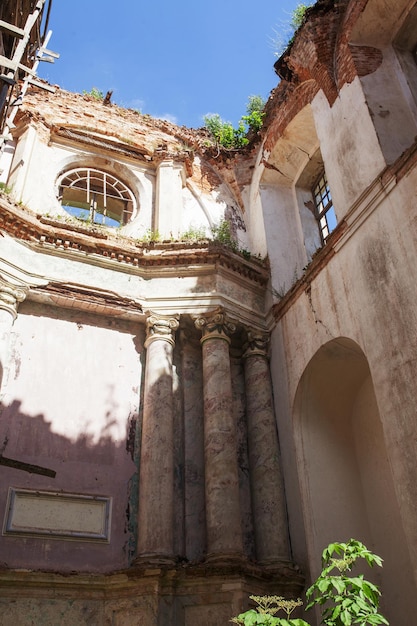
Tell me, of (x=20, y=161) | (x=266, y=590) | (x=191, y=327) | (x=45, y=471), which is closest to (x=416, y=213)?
(x=191, y=327)

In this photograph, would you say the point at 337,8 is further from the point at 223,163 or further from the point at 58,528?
the point at 58,528

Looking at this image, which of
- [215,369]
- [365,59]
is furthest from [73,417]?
[365,59]

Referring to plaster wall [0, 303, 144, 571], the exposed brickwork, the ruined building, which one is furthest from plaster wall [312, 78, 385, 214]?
plaster wall [0, 303, 144, 571]

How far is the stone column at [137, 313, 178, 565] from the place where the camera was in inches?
295

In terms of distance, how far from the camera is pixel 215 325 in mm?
9555

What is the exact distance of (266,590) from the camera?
7.32 metres

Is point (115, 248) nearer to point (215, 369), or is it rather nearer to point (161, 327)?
point (161, 327)

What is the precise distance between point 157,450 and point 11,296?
319 centimetres

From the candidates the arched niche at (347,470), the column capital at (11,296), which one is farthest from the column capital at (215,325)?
the column capital at (11,296)

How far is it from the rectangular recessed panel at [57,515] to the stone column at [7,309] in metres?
1.74

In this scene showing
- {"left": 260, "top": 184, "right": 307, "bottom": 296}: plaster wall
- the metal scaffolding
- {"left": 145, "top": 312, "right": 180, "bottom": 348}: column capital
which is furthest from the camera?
{"left": 260, "top": 184, "right": 307, "bottom": 296}: plaster wall

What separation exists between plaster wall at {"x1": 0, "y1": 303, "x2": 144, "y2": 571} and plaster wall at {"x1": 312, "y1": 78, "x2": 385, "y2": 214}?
409cm

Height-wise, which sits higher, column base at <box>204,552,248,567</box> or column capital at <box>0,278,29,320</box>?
column capital at <box>0,278,29,320</box>

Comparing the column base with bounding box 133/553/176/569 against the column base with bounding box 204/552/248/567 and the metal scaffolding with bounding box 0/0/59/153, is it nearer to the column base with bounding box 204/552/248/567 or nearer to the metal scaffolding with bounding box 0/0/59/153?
the column base with bounding box 204/552/248/567
